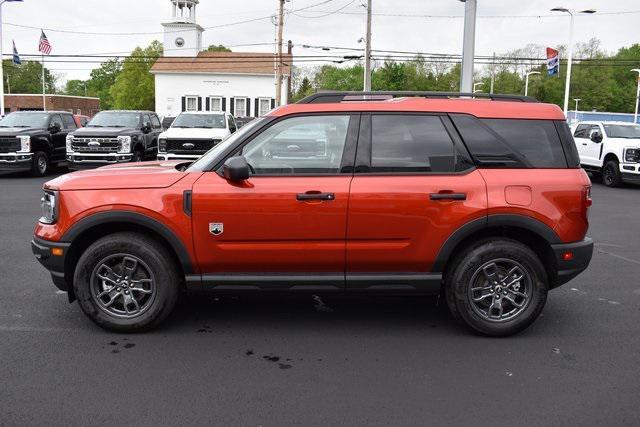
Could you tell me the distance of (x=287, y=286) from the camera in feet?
15.3

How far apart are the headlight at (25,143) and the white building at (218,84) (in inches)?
1531

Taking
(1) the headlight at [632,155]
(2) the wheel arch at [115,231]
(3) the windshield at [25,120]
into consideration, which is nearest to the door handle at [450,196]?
(2) the wheel arch at [115,231]

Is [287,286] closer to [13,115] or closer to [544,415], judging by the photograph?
[544,415]

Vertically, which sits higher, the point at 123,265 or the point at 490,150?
the point at 490,150

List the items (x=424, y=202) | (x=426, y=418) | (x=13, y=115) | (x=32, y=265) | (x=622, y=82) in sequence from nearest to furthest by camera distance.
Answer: (x=426, y=418) → (x=424, y=202) → (x=32, y=265) → (x=13, y=115) → (x=622, y=82)

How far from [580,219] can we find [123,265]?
11.8ft

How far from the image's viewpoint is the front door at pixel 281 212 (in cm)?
451

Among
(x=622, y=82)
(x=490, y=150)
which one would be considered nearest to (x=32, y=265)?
(x=490, y=150)

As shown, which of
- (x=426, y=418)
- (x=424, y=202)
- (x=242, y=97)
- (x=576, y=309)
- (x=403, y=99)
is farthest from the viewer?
(x=242, y=97)

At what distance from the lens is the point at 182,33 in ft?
198

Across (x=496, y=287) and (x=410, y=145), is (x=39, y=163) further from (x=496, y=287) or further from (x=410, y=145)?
(x=496, y=287)

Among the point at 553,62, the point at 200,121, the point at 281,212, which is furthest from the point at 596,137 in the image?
the point at 281,212

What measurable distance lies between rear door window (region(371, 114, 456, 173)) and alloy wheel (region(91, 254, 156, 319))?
1990 mm

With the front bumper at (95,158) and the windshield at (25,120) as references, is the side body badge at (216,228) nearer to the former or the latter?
the front bumper at (95,158)
